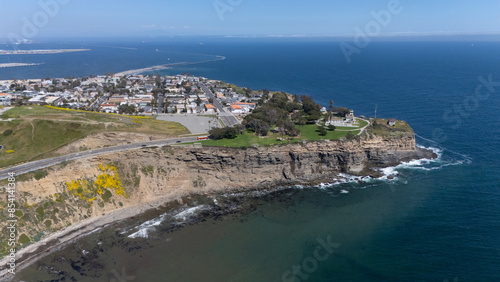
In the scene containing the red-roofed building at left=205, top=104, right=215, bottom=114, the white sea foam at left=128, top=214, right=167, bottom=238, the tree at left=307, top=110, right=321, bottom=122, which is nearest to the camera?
the white sea foam at left=128, top=214, right=167, bottom=238

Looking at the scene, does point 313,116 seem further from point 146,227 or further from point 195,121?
point 146,227

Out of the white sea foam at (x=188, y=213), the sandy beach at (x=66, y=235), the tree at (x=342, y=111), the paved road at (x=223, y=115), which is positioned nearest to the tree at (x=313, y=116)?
the tree at (x=342, y=111)

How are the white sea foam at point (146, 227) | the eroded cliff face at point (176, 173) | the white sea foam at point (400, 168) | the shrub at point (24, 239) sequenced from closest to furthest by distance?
the shrub at point (24, 239), the white sea foam at point (146, 227), the eroded cliff face at point (176, 173), the white sea foam at point (400, 168)

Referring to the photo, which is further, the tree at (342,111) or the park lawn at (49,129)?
the tree at (342,111)

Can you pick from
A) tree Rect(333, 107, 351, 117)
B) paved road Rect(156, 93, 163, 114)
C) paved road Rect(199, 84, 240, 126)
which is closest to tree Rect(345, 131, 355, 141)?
tree Rect(333, 107, 351, 117)

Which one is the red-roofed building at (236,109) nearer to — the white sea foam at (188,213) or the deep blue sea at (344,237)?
the deep blue sea at (344,237)

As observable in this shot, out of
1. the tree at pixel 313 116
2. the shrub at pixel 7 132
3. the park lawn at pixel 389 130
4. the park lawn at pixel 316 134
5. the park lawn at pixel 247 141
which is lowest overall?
the park lawn at pixel 247 141

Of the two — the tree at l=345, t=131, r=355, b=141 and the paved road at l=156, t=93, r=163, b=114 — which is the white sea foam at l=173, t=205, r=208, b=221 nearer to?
the tree at l=345, t=131, r=355, b=141

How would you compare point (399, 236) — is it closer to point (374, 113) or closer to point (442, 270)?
point (442, 270)

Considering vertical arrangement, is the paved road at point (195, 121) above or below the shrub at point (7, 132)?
below
